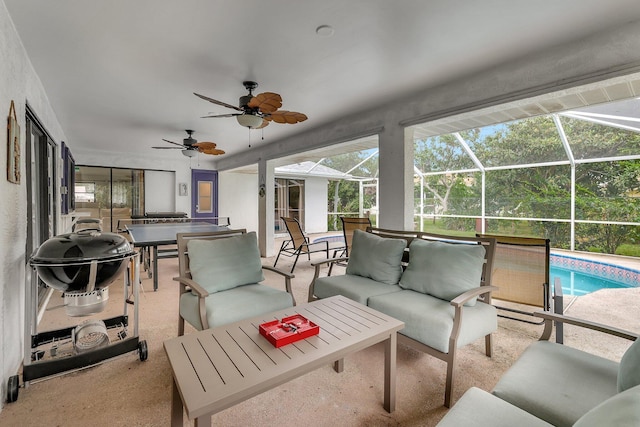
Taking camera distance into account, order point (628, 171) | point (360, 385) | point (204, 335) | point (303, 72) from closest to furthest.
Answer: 1. point (204, 335)
2. point (360, 385)
3. point (303, 72)
4. point (628, 171)

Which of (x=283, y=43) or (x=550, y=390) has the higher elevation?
(x=283, y=43)

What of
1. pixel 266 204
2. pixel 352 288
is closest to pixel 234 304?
pixel 352 288

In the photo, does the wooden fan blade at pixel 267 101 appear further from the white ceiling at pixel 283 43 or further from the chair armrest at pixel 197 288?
the chair armrest at pixel 197 288

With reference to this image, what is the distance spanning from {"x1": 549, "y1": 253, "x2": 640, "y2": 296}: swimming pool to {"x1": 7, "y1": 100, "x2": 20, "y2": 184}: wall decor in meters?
6.82

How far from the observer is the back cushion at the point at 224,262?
2480 mm

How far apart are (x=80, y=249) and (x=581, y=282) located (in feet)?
25.3

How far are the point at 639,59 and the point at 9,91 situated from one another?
14.3 feet

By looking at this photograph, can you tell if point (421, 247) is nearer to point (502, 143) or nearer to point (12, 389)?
point (12, 389)

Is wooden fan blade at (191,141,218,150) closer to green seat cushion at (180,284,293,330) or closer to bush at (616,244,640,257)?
green seat cushion at (180,284,293,330)

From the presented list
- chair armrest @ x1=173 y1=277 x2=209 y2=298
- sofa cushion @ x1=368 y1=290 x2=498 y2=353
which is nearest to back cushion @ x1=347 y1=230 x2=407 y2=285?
sofa cushion @ x1=368 y1=290 x2=498 y2=353

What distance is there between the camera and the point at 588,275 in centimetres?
612

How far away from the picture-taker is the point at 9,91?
211 centimetres

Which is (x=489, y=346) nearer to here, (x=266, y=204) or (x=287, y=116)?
(x=287, y=116)

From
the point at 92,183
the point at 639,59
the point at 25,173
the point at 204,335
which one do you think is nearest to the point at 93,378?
the point at 204,335
